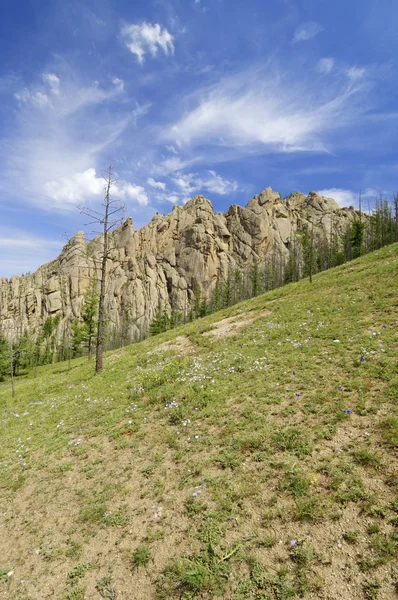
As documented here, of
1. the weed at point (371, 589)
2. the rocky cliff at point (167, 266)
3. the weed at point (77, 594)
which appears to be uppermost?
the rocky cliff at point (167, 266)

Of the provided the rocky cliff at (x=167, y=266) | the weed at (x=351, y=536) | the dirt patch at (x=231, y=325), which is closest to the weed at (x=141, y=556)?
the weed at (x=351, y=536)

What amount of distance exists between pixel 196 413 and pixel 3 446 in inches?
355

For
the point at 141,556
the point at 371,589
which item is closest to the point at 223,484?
the point at 141,556

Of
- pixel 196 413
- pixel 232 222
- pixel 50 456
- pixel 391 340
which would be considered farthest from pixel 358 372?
pixel 232 222

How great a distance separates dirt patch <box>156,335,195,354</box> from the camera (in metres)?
20.4

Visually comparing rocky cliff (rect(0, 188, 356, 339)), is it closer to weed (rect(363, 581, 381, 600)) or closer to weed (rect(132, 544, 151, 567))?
weed (rect(132, 544, 151, 567))

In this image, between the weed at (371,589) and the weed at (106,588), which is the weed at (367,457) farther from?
the weed at (106,588)

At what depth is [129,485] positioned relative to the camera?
802 cm

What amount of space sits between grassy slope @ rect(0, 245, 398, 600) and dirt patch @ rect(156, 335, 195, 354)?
227 inches

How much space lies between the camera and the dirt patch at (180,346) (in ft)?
66.8

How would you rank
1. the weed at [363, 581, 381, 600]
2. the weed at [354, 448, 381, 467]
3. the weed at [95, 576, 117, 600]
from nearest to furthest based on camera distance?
the weed at [363, 581, 381, 600] → the weed at [95, 576, 117, 600] → the weed at [354, 448, 381, 467]

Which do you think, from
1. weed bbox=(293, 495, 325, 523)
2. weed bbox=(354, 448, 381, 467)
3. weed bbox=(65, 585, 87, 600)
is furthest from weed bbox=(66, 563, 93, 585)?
weed bbox=(354, 448, 381, 467)

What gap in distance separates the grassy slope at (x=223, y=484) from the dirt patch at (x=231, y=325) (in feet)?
22.6

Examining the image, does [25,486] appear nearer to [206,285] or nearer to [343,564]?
[343,564]
